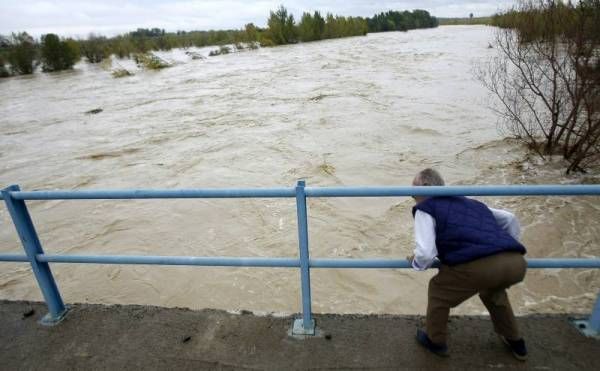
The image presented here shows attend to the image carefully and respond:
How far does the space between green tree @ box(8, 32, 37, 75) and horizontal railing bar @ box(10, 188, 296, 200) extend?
3665 cm

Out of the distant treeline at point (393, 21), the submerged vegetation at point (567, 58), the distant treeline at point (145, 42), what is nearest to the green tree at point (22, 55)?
the distant treeline at point (145, 42)

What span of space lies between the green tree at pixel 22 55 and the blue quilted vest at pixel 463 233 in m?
38.1

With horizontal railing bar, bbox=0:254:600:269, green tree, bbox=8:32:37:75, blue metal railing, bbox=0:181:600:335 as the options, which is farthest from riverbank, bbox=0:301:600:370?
green tree, bbox=8:32:37:75

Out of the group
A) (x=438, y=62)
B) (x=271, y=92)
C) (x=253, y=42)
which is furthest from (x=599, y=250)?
(x=253, y=42)

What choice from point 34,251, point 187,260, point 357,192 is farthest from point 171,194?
point 34,251

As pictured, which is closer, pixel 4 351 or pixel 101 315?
pixel 4 351

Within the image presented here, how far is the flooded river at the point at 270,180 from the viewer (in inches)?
195

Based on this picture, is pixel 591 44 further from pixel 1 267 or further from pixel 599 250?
pixel 1 267

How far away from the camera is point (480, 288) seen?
2.00 metres

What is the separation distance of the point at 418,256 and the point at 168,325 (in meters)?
1.66

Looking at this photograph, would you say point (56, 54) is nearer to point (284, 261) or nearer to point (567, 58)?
point (567, 58)

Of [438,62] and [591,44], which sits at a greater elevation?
[591,44]

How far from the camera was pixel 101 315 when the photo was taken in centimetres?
272

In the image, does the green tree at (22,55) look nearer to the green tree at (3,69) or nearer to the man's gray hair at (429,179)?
the green tree at (3,69)
